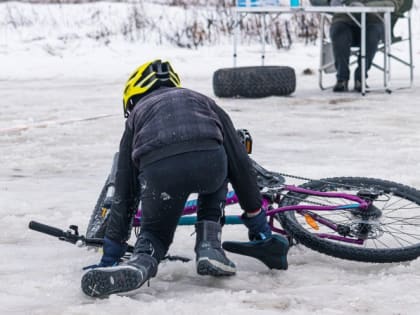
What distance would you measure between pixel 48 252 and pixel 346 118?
4745 mm

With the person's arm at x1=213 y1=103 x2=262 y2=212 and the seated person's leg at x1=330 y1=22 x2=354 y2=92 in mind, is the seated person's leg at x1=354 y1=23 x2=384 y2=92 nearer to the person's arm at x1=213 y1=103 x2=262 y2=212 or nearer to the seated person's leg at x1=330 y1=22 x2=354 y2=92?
the seated person's leg at x1=330 y1=22 x2=354 y2=92

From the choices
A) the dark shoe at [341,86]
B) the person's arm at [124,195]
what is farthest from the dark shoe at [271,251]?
the dark shoe at [341,86]

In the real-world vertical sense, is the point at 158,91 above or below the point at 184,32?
above

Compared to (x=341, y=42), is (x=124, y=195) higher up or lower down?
higher up

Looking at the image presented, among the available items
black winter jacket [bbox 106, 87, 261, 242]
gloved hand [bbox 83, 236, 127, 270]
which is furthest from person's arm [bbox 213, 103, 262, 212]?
gloved hand [bbox 83, 236, 127, 270]

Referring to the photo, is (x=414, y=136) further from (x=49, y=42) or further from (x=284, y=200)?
(x=49, y=42)

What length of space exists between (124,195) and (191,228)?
2.65 feet

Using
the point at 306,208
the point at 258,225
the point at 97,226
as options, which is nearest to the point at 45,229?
the point at 97,226

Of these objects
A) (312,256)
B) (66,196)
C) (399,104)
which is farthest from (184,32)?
(312,256)

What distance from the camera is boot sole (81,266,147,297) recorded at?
9.76 ft

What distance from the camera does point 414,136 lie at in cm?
684

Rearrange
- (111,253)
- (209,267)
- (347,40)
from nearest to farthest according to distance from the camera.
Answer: (209,267), (111,253), (347,40)

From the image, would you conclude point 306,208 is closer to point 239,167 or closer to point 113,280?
point 239,167

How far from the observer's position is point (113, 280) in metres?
2.97
